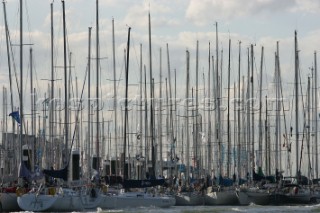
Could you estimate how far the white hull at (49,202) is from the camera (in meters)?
66.2

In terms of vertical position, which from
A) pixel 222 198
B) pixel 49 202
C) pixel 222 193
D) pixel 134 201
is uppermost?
pixel 49 202

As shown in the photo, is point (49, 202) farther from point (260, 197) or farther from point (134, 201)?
point (260, 197)

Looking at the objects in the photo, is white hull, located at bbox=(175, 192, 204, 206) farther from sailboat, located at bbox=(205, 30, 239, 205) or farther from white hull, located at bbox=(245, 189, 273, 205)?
white hull, located at bbox=(245, 189, 273, 205)

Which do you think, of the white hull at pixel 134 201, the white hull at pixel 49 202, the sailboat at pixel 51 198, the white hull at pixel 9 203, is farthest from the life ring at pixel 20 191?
the white hull at pixel 134 201

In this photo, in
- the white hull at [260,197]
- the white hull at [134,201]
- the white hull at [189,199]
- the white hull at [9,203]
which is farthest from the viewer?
the white hull at [189,199]

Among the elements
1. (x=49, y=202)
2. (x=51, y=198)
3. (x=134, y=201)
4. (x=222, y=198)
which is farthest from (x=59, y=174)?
(x=222, y=198)

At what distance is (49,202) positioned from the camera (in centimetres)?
6681

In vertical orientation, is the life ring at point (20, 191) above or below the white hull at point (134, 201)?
above

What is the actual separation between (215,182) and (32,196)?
2771 centimetres

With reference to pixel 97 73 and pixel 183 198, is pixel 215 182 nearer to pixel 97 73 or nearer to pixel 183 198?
pixel 183 198

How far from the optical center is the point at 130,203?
239 feet

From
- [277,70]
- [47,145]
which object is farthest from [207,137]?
[47,145]

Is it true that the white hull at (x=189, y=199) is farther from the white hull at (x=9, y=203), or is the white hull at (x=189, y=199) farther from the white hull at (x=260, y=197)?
the white hull at (x=9, y=203)

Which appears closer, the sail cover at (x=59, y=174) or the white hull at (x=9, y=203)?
the white hull at (x=9, y=203)
